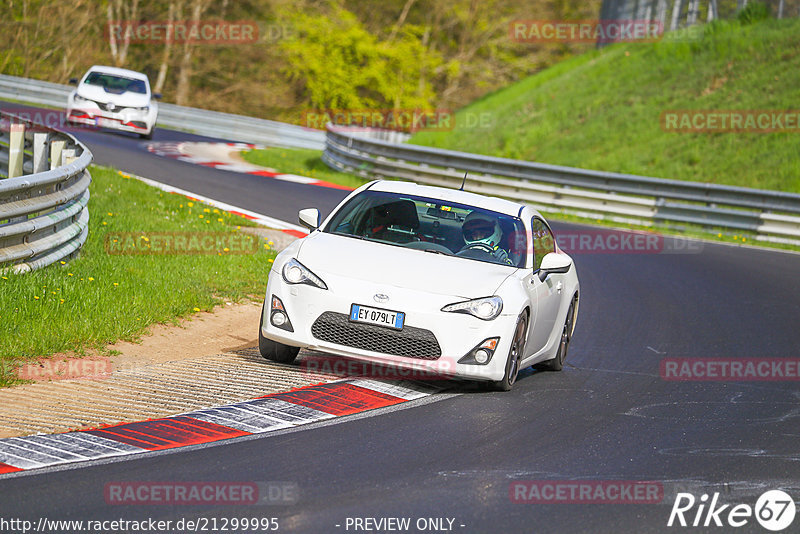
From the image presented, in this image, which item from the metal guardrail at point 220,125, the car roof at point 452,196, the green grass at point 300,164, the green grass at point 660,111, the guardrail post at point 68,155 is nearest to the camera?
the car roof at point 452,196

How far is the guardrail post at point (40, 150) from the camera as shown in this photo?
48.3ft

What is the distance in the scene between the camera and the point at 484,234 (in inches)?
355

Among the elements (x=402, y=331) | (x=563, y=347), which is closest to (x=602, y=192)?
(x=563, y=347)

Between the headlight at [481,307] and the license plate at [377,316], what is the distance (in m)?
0.33

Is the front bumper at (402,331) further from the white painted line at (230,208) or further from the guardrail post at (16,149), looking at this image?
the white painted line at (230,208)

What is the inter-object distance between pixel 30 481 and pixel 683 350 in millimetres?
7182

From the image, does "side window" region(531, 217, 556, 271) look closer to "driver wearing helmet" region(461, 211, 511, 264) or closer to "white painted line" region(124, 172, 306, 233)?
"driver wearing helmet" region(461, 211, 511, 264)

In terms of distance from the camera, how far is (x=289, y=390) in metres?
7.82

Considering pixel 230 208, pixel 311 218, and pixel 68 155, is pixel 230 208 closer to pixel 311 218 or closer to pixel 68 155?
pixel 68 155

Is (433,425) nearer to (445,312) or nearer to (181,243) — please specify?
(445,312)

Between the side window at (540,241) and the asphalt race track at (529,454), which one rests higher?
the side window at (540,241)

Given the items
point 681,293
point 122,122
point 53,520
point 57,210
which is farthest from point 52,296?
point 122,122

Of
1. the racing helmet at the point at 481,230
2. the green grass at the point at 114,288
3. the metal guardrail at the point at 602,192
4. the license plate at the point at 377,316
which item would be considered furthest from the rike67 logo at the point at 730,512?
the metal guardrail at the point at 602,192

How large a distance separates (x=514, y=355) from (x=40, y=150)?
8.89 m
